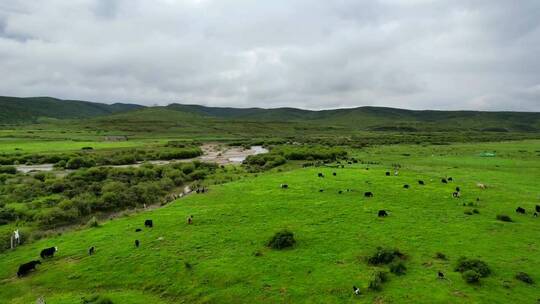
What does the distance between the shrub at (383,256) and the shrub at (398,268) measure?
0.81 metres

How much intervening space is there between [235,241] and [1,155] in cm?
9494

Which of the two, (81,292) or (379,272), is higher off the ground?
(379,272)

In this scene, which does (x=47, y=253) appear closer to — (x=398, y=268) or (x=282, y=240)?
(x=282, y=240)

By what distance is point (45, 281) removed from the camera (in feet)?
85.4

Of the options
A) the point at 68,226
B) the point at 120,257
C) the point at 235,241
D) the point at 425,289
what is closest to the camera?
the point at 425,289

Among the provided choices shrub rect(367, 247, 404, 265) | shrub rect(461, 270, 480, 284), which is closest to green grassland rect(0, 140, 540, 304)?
shrub rect(461, 270, 480, 284)

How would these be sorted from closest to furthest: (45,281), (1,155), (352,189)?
(45,281)
(352,189)
(1,155)

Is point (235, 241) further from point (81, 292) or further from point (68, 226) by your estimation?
point (68, 226)

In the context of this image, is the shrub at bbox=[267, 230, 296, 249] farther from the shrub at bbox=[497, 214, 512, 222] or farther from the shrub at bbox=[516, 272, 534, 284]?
the shrub at bbox=[497, 214, 512, 222]

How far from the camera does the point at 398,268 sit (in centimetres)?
2453

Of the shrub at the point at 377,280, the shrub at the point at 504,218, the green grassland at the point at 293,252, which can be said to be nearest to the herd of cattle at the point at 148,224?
the green grassland at the point at 293,252

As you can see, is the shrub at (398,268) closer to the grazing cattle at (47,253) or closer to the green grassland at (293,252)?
the green grassland at (293,252)

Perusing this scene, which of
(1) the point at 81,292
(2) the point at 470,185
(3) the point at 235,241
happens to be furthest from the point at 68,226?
(2) the point at 470,185

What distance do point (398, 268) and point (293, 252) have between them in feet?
25.4
